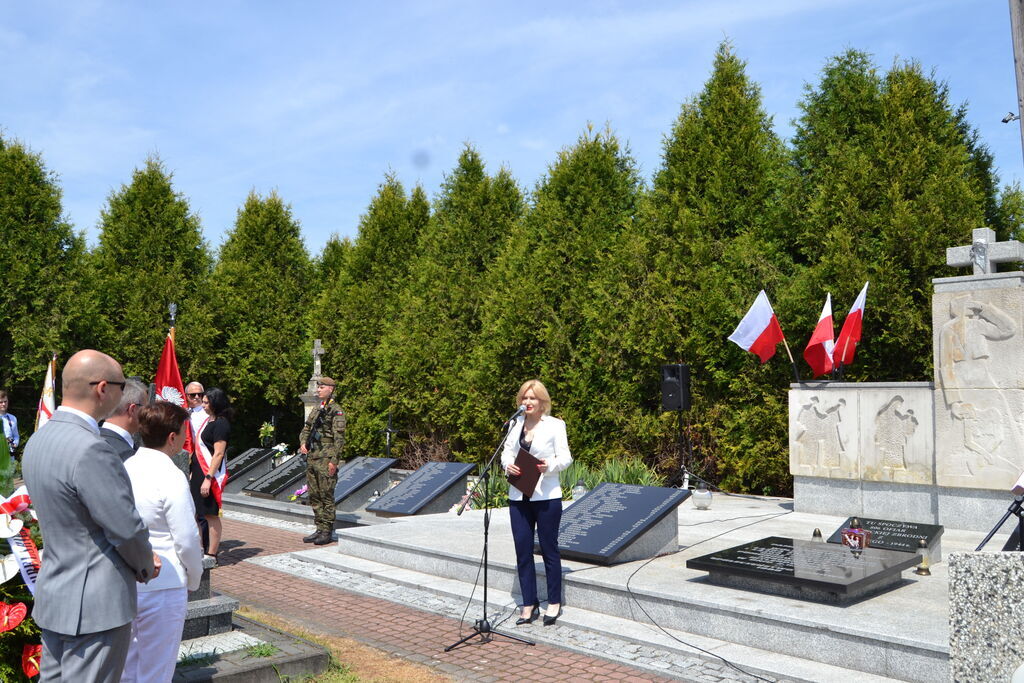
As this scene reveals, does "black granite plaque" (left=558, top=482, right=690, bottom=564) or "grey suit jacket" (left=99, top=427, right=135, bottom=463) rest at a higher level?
"grey suit jacket" (left=99, top=427, right=135, bottom=463)

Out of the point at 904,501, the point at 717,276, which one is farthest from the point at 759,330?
the point at 904,501

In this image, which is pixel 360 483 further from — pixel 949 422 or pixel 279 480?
pixel 949 422

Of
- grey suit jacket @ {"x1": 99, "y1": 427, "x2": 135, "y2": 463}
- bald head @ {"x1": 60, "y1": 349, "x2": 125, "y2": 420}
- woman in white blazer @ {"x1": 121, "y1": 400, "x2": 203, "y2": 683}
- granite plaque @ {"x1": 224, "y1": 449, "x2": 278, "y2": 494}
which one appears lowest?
granite plaque @ {"x1": 224, "y1": 449, "x2": 278, "y2": 494}

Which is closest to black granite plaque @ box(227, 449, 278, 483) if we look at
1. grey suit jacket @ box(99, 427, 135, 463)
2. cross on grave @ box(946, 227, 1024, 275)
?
grey suit jacket @ box(99, 427, 135, 463)

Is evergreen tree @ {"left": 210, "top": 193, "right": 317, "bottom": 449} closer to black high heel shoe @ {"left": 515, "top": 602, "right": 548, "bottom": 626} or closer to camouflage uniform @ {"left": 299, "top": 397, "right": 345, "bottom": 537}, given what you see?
camouflage uniform @ {"left": 299, "top": 397, "right": 345, "bottom": 537}

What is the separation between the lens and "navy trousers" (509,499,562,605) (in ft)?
19.6

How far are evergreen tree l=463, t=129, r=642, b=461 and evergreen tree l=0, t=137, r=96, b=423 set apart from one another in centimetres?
954

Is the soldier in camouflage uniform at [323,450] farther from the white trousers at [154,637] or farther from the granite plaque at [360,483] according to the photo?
the white trousers at [154,637]

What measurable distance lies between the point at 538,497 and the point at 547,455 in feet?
0.99

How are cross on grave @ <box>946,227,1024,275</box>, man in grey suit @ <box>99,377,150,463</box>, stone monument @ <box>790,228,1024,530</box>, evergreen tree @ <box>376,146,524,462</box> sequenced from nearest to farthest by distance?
man in grey suit @ <box>99,377,150,463</box> → stone monument @ <box>790,228,1024,530</box> → cross on grave @ <box>946,227,1024,275</box> → evergreen tree @ <box>376,146,524,462</box>

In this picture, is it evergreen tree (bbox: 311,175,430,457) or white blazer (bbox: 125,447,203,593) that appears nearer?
white blazer (bbox: 125,447,203,593)

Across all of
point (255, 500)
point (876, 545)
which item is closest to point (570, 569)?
point (876, 545)

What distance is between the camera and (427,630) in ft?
20.5

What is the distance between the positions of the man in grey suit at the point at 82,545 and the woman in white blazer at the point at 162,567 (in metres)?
0.42
